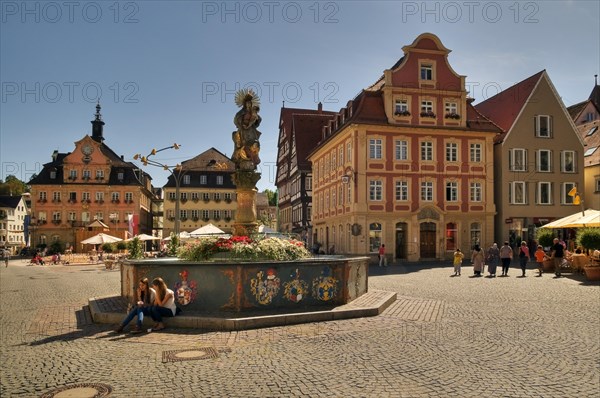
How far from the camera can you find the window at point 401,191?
A: 1542 inches

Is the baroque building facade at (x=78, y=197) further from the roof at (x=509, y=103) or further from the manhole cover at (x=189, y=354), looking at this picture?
the manhole cover at (x=189, y=354)

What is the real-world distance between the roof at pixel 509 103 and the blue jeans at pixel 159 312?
119 ft

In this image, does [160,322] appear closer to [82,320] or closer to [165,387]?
[82,320]

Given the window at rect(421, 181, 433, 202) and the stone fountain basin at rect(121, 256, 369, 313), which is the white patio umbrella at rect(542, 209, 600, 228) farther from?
the stone fountain basin at rect(121, 256, 369, 313)

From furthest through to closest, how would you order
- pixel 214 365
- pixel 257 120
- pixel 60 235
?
pixel 60 235 < pixel 257 120 < pixel 214 365

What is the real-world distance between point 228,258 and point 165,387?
6768 millimetres

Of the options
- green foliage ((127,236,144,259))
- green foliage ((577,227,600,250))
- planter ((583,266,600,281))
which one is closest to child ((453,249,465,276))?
planter ((583,266,600,281))

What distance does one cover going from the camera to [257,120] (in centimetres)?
1705

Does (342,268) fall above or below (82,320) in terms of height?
above

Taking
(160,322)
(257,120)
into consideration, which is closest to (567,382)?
(160,322)

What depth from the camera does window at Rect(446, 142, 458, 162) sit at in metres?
40.1

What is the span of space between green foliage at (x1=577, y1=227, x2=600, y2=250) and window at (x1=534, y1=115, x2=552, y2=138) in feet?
59.6

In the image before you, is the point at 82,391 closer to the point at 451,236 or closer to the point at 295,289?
the point at 295,289

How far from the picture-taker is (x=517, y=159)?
42.2m
